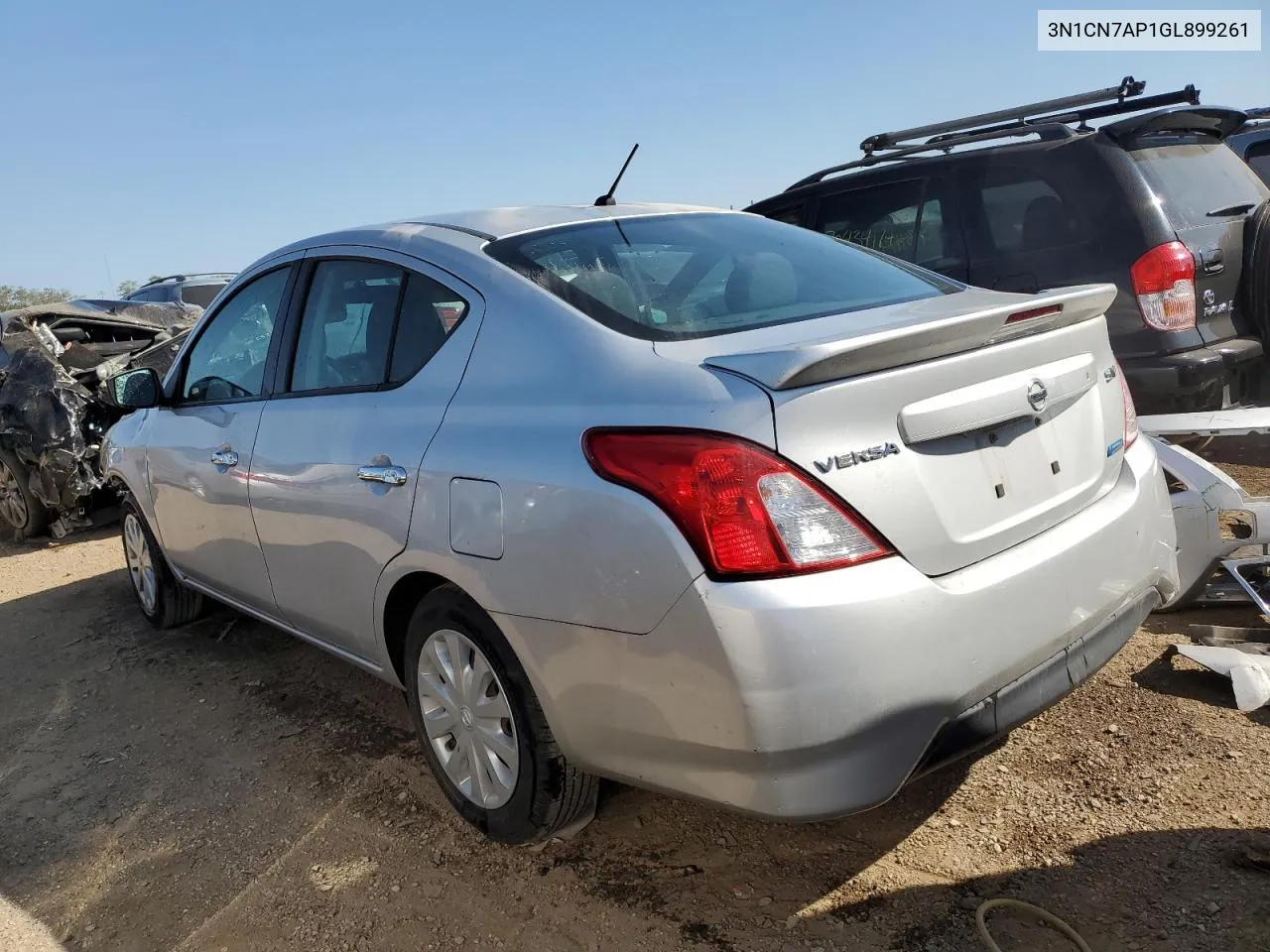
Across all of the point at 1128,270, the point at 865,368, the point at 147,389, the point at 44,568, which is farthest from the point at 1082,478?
the point at 44,568

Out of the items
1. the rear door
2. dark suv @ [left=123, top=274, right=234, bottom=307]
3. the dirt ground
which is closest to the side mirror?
the dirt ground

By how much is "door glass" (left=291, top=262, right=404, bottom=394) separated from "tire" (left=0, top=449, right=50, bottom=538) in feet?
16.2

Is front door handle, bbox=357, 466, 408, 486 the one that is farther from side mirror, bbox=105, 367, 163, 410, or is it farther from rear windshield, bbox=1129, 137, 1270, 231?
rear windshield, bbox=1129, 137, 1270, 231

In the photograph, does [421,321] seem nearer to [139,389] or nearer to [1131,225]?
[139,389]

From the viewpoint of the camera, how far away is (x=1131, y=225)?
4.52 m

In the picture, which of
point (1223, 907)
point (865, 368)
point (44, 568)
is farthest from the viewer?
point (44, 568)

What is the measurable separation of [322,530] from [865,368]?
1.76 meters

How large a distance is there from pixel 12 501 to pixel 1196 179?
25.8 feet

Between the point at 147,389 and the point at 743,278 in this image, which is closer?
the point at 743,278

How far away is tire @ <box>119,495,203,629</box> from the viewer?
15.1ft

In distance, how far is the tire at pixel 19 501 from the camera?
275 inches

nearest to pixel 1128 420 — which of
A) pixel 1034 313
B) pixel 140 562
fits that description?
pixel 1034 313

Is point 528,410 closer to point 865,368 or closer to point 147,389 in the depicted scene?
point 865,368

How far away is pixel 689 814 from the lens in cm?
271
